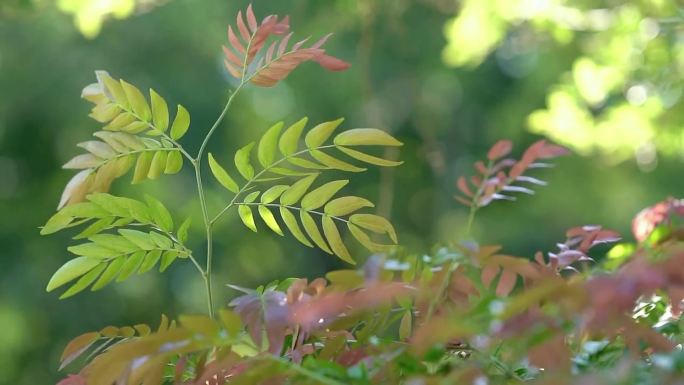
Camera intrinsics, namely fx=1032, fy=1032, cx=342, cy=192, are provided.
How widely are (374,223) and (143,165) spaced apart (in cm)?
17

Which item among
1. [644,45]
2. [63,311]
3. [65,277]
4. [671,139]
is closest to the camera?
[65,277]

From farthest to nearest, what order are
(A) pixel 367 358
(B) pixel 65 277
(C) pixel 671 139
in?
(C) pixel 671 139 → (B) pixel 65 277 → (A) pixel 367 358

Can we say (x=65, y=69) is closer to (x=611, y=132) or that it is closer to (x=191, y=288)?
(x=191, y=288)

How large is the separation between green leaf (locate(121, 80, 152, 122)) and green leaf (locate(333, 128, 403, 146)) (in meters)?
0.14

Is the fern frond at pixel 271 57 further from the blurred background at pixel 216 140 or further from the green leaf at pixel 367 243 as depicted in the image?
the blurred background at pixel 216 140

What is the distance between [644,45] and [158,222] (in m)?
2.37

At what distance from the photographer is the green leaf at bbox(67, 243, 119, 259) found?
0.67m

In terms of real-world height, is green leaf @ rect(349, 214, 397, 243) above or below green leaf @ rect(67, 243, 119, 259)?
below

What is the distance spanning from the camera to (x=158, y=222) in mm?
687

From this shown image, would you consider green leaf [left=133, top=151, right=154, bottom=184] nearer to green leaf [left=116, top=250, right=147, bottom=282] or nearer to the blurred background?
green leaf [left=116, top=250, right=147, bottom=282]

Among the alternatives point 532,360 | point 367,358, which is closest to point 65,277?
point 367,358

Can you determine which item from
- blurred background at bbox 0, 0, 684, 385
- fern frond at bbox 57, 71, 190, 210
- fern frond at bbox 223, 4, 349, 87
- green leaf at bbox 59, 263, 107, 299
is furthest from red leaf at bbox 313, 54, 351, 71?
blurred background at bbox 0, 0, 684, 385

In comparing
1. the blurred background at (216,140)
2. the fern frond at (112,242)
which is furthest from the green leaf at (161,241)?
the blurred background at (216,140)

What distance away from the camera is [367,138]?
2.18ft
